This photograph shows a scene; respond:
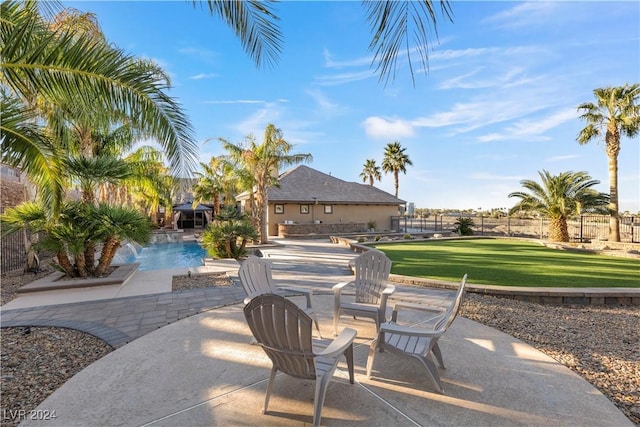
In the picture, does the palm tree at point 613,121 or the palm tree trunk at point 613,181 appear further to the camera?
→ the palm tree trunk at point 613,181

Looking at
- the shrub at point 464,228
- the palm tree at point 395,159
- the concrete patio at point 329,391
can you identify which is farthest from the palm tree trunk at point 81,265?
the palm tree at point 395,159

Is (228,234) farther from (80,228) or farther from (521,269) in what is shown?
(521,269)

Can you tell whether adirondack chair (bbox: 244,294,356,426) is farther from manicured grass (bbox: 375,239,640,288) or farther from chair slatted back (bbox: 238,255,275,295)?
manicured grass (bbox: 375,239,640,288)

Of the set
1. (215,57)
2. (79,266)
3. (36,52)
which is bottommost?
(79,266)

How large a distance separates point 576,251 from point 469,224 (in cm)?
900

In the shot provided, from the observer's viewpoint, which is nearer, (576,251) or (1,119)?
(1,119)

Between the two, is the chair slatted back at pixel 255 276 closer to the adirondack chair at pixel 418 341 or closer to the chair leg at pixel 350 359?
the chair leg at pixel 350 359

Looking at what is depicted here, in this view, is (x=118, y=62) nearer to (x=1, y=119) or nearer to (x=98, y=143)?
(x=1, y=119)

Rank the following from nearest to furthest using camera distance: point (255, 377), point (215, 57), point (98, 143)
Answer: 1. point (255, 377)
2. point (215, 57)
3. point (98, 143)

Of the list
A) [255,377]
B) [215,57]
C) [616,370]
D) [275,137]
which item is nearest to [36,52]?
[255,377]

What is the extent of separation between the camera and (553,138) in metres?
18.3

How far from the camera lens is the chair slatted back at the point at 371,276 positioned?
5004 millimetres

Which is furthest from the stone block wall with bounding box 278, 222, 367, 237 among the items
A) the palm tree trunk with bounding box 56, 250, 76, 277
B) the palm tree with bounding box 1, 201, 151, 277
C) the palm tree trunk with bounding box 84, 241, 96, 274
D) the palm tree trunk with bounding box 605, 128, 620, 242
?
the palm tree trunk with bounding box 605, 128, 620, 242

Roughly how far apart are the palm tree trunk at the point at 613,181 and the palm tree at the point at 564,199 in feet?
1.50
